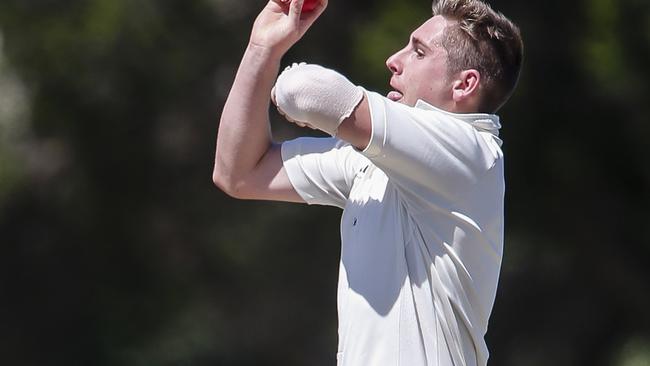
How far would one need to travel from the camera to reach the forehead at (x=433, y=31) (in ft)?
9.32

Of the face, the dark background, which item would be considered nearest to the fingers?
the face

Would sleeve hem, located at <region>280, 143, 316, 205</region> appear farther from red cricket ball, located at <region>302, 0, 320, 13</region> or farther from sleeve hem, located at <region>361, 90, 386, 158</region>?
sleeve hem, located at <region>361, 90, 386, 158</region>

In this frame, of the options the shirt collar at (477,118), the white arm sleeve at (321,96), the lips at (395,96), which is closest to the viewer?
the white arm sleeve at (321,96)

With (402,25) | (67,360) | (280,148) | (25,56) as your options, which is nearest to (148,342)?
(67,360)

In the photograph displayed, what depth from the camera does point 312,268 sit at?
31.9ft

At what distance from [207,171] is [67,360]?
7.45 ft

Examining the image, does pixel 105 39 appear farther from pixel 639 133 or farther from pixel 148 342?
pixel 639 133

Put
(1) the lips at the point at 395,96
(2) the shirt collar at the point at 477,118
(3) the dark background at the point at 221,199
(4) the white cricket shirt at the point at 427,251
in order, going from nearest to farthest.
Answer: (4) the white cricket shirt at the point at 427,251, (2) the shirt collar at the point at 477,118, (1) the lips at the point at 395,96, (3) the dark background at the point at 221,199

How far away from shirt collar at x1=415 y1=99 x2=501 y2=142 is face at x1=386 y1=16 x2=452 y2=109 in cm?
3

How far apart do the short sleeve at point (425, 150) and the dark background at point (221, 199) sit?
5526 millimetres

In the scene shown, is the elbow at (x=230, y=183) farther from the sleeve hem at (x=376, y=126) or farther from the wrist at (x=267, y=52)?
the sleeve hem at (x=376, y=126)

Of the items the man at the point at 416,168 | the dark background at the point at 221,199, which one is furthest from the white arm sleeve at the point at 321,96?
the dark background at the point at 221,199

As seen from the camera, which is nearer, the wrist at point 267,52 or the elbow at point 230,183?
the wrist at point 267,52

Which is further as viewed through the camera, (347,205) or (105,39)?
(105,39)
